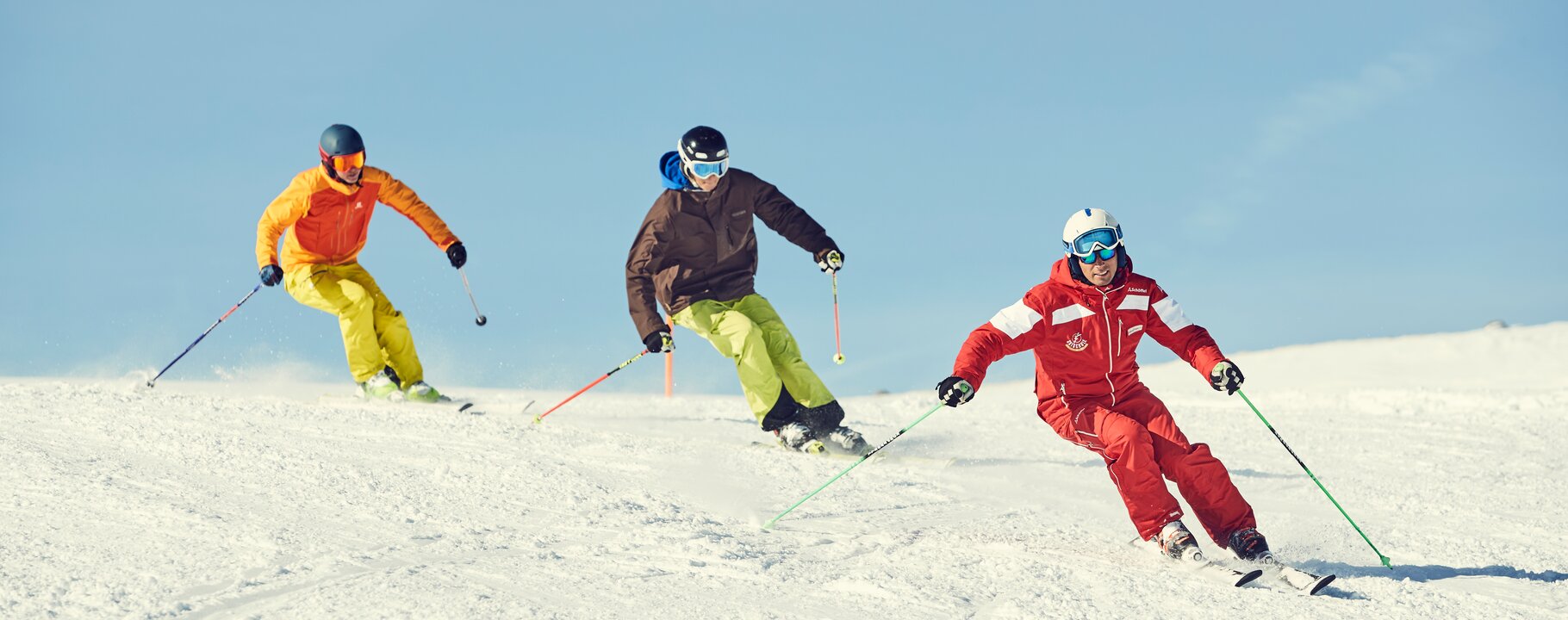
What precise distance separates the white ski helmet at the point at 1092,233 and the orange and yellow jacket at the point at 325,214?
549 centimetres

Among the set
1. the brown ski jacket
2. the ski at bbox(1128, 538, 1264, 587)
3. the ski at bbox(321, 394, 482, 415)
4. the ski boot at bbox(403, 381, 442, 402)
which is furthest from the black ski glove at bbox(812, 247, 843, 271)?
the ski at bbox(1128, 538, 1264, 587)

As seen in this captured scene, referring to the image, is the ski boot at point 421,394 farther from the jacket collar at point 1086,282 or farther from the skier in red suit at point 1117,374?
the jacket collar at point 1086,282

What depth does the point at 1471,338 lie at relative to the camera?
47.9ft

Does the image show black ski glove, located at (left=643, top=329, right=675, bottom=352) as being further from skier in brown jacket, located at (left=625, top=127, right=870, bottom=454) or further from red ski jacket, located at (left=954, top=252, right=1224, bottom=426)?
red ski jacket, located at (left=954, top=252, right=1224, bottom=426)

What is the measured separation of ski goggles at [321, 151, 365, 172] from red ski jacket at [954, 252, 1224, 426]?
17.0 feet

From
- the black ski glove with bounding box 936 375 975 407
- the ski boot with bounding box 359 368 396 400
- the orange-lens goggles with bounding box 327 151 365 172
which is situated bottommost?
the black ski glove with bounding box 936 375 975 407

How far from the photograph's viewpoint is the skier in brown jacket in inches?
299

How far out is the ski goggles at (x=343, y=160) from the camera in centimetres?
881

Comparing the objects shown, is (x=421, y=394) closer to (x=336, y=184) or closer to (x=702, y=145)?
(x=336, y=184)

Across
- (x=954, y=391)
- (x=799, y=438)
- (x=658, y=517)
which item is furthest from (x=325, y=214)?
(x=954, y=391)

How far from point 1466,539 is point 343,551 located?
477 cm

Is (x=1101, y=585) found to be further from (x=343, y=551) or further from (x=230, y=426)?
(x=230, y=426)

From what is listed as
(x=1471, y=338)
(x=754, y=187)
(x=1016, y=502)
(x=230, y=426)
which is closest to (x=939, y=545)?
(x=1016, y=502)

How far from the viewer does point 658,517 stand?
535 cm
